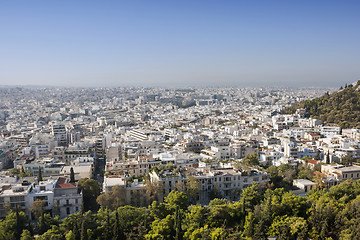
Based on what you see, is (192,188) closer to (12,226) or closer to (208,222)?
(208,222)

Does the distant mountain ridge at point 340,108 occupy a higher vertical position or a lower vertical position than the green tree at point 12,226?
higher

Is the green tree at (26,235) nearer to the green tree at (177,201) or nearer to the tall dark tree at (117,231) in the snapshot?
the tall dark tree at (117,231)

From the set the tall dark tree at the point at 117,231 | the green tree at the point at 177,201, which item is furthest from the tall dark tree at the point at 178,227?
the tall dark tree at the point at 117,231

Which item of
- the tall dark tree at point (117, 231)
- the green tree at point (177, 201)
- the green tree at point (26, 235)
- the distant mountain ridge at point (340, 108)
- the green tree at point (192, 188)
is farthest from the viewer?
the distant mountain ridge at point (340, 108)

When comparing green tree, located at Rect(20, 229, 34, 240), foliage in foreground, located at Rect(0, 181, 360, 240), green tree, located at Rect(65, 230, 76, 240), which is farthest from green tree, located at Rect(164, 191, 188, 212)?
green tree, located at Rect(20, 229, 34, 240)

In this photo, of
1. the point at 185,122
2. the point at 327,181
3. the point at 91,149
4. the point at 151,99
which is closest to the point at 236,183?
the point at 327,181
